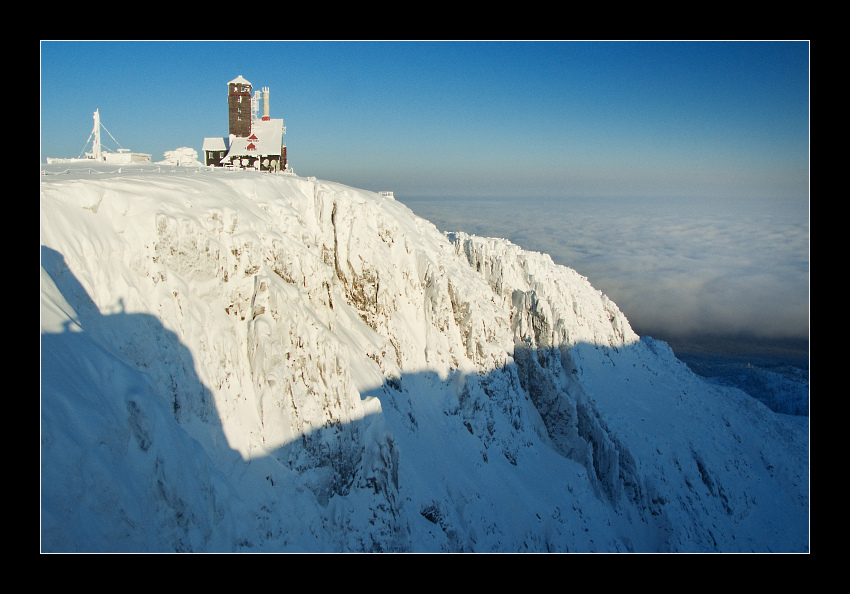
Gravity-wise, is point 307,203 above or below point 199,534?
above

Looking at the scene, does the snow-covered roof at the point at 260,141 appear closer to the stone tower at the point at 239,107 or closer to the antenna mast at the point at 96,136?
the stone tower at the point at 239,107

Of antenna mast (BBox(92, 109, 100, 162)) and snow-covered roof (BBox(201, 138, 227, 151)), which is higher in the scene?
snow-covered roof (BBox(201, 138, 227, 151))

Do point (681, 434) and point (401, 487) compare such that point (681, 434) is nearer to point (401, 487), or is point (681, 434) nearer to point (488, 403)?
point (488, 403)

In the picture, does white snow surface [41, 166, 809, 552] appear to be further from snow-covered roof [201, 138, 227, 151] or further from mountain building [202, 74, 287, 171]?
snow-covered roof [201, 138, 227, 151]

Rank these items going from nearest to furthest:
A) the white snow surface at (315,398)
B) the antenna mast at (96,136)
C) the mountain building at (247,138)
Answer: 1. the white snow surface at (315,398)
2. the antenna mast at (96,136)
3. the mountain building at (247,138)

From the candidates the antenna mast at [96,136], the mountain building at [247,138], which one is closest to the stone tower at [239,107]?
the mountain building at [247,138]

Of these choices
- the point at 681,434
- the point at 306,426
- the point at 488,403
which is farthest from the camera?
the point at 681,434

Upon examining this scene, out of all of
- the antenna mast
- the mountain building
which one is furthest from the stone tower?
the antenna mast
